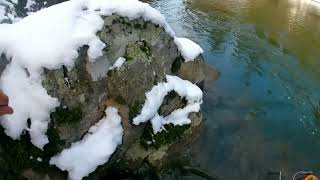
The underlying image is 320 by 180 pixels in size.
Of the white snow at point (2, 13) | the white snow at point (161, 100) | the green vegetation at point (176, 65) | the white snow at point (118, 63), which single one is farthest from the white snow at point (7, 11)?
the white snow at point (161, 100)

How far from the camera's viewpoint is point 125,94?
31.7ft

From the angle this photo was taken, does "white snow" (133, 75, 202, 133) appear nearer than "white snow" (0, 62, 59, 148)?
No

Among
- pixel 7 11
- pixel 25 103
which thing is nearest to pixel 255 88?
pixel 7 11

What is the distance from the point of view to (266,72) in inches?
698

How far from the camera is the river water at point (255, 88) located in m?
11.5

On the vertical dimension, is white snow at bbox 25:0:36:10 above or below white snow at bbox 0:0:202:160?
below

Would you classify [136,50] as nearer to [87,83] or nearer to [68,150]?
[87,83]

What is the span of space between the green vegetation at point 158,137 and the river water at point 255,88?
88cm

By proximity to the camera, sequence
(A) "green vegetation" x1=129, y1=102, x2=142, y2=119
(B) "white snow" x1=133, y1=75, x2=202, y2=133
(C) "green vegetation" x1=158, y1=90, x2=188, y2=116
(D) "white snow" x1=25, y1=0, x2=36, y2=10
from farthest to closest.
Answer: (D) "white snow" x1=25, y1=0, x2=36, y2=10
(C) "green vegetation" x1=158, y1=90, x2=188, y2=116
(B) "white snow" x1=133, y1=75, x2=202, y2=133
(A) "green vegetation" x1=129, y1=102, x2=142, y2=119

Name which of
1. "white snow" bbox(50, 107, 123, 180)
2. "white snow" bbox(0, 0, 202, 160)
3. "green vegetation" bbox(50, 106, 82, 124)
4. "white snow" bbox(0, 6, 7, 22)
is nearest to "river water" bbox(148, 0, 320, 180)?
"white snow" bbox(50, 107, 123, 180)

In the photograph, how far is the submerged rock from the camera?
342 inches

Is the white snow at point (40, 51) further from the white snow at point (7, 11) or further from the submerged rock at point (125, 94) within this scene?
the white snow at point (7, 11)

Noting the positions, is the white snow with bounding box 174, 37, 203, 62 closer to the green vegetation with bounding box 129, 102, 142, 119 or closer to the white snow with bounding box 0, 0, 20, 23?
the green vegetation with bounding box 129, 102, 142, 119

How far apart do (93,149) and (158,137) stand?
2022 mm
